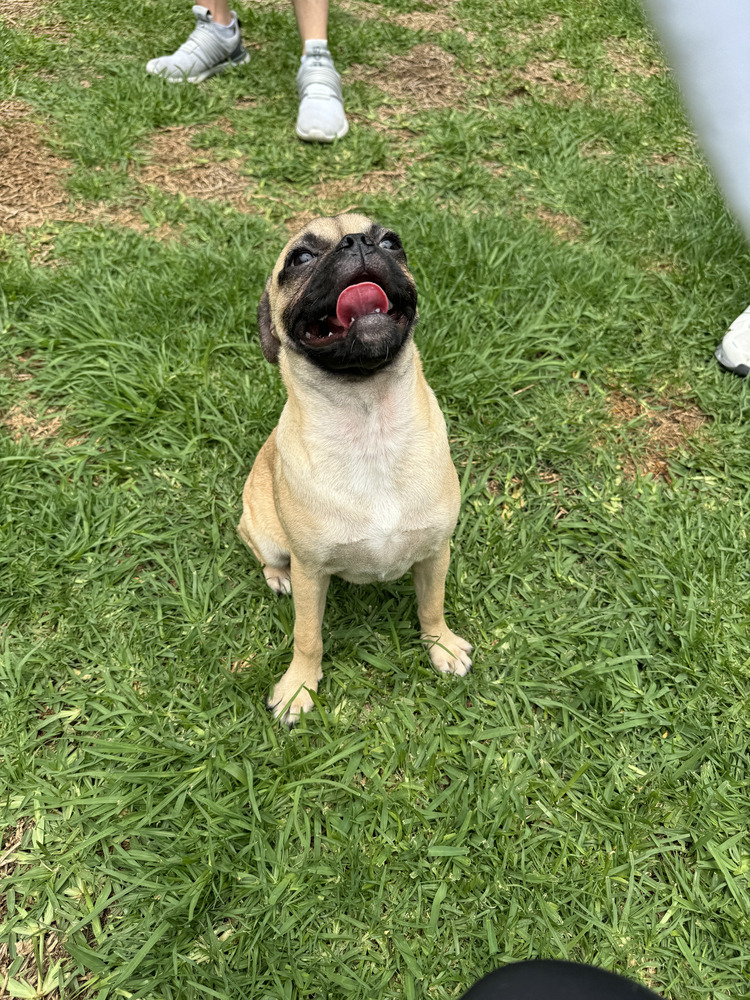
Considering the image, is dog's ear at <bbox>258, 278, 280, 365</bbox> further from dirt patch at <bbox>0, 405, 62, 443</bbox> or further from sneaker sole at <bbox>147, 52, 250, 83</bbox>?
sneaker sole at <bbox>147, 52, 250, 83</bbox>

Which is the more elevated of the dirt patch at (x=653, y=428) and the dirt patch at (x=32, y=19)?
the dirt patch at (x=32, y=19)

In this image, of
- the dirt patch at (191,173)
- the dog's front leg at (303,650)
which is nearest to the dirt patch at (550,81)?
the dirt patch at (191,173)

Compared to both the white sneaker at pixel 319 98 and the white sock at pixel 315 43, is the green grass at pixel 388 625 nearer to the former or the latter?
the white sneaker at pixel 319 98

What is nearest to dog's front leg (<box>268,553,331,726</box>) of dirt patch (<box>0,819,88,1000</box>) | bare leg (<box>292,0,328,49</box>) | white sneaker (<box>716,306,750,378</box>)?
dirt patch (<box>0,819,88,1000</box>)

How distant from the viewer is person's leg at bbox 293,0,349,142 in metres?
4.77

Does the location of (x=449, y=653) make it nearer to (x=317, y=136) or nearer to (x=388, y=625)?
(x=388, y=625)

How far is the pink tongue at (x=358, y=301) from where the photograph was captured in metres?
1.88

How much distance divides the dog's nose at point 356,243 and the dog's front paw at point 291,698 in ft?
5.24

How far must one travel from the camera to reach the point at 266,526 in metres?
2.58

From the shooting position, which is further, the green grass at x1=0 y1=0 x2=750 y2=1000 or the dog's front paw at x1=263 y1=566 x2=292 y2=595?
the dog's front paw at x1=263 y1=566 x2=292 y2=595

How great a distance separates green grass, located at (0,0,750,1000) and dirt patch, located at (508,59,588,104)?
114 cm

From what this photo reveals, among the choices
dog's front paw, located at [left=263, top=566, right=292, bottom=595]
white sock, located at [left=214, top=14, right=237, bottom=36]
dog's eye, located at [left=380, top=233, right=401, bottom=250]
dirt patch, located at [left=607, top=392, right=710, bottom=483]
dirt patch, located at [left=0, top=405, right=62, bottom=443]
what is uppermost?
white sock, located at [left=214, top=14, right=237, bottom=36]

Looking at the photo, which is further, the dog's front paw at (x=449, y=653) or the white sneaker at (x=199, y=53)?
the white sneaker at (x=199, y=53)

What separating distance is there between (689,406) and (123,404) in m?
3.23
